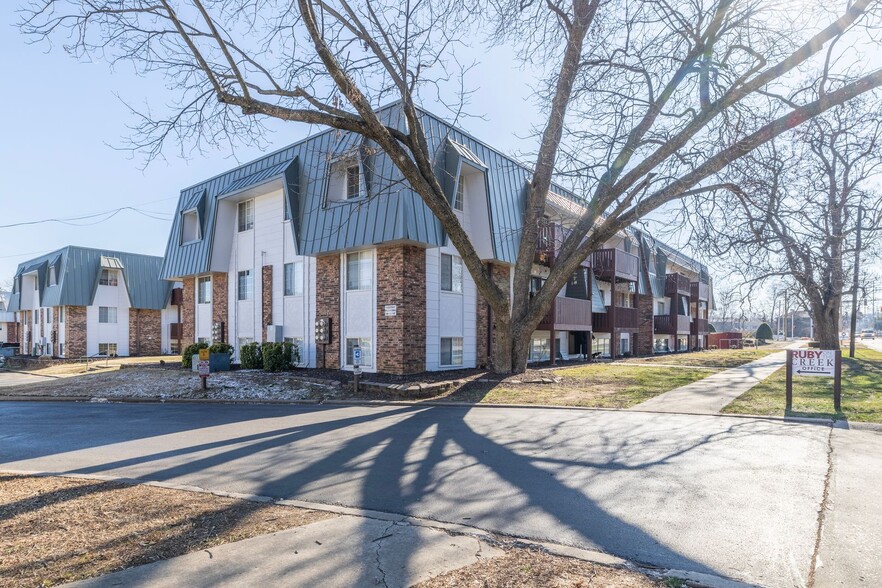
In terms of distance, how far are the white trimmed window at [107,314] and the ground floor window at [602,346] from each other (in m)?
31.3

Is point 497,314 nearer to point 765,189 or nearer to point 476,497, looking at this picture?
point 765,189

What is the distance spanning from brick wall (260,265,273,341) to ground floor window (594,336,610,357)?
56.0 ft

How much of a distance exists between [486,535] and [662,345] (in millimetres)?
40251

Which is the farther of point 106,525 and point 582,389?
point 582,389

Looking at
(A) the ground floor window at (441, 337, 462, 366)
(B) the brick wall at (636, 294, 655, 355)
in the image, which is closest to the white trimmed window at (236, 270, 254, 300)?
(A) the ground floor window at (441, 337, 462, 366)

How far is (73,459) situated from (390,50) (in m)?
9.31

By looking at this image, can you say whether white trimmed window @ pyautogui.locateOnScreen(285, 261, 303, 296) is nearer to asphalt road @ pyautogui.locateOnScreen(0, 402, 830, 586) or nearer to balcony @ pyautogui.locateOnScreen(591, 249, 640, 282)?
asphalt road @ pyautogui.locateOnScreen(0, 402, 830, 586)

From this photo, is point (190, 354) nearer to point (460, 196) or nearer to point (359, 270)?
point (359, 270)

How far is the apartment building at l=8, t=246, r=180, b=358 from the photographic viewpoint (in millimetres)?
34062

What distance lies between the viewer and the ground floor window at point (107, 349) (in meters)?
35.0

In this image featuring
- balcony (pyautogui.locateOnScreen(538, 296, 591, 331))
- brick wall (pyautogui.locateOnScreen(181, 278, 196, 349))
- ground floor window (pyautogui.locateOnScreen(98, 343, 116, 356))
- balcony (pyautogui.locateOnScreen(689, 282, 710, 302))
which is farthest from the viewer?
balcony (pyautogui.locateOnScreen(689, 282, 710, 302))

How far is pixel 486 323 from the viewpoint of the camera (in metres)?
19.7

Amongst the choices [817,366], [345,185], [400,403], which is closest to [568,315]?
[345,185]

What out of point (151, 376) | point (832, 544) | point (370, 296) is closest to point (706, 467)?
point (832, 544)
